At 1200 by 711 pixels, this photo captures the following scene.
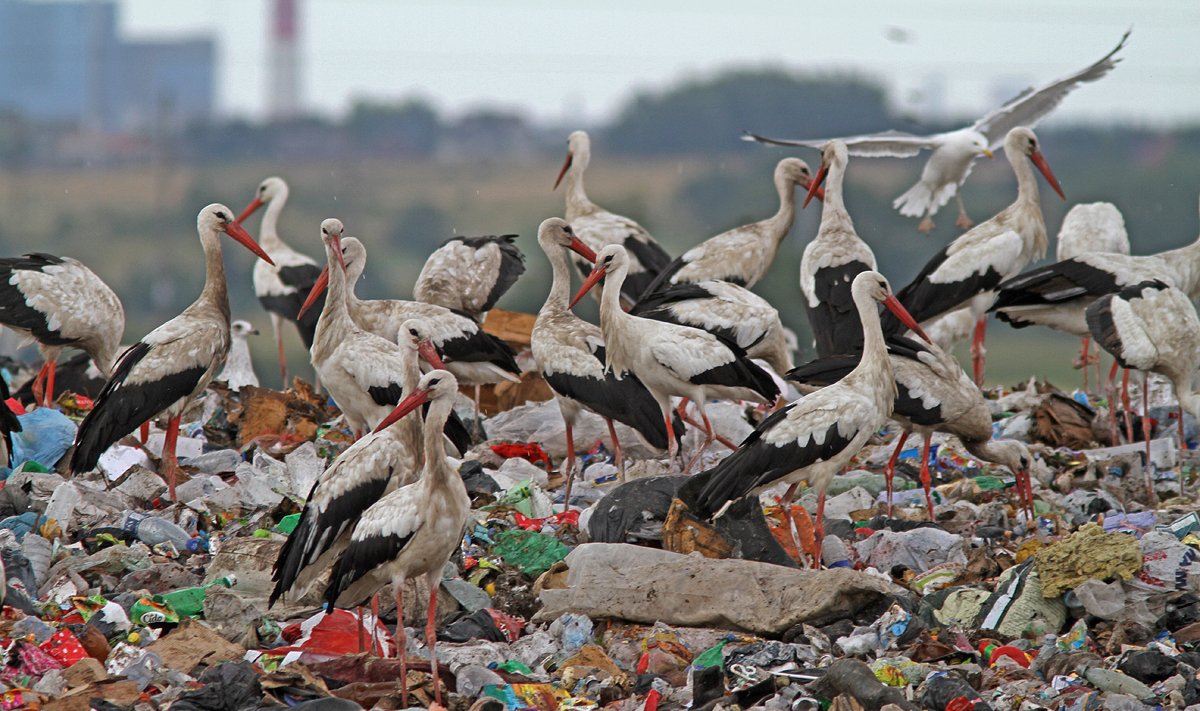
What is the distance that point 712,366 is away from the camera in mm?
7863

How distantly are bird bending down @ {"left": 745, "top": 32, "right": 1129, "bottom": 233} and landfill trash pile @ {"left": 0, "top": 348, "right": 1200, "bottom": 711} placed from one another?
12.8ft

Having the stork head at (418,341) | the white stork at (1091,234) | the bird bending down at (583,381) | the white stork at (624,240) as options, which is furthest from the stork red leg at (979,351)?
the stork head at (418,341)

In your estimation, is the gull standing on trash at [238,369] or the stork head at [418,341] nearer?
the stork head at [418,341]

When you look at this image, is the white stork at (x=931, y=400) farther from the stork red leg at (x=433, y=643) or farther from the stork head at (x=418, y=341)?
the stork red leg at (x=433, y=643)

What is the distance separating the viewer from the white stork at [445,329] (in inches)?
347

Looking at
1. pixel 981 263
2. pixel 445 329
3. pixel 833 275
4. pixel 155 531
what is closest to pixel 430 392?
pixel 155 531

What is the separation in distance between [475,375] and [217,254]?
148cm

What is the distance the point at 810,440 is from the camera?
6.82 m

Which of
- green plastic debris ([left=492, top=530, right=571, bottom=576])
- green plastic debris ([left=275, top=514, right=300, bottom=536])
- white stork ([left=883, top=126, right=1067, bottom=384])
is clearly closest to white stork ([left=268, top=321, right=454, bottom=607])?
green plastic debris ([left=492, top=530, right=571, bottom=576])

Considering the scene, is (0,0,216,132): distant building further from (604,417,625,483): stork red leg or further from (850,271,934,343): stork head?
(850,271,934,343): stork head

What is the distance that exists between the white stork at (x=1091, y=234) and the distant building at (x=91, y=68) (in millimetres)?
60357

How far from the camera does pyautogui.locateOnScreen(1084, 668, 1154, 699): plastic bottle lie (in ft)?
18.9

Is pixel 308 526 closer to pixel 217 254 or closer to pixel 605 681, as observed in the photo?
pixel 605 681

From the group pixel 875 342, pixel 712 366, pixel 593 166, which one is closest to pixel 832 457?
pixel 875 342
